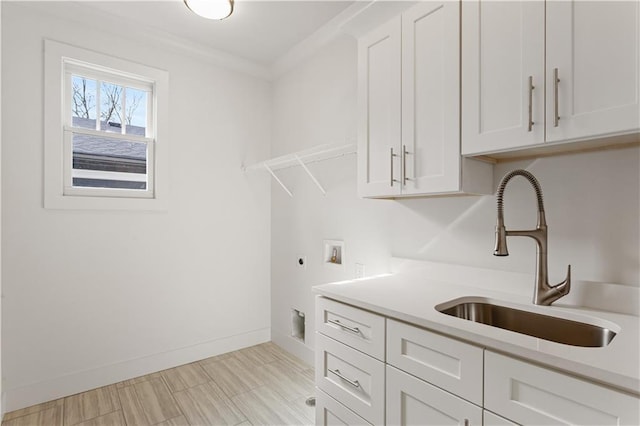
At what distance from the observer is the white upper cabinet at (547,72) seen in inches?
41.2

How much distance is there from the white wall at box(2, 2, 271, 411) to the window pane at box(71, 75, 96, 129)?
223 mm

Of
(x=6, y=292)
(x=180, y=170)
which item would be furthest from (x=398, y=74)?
(x=6, y=292)

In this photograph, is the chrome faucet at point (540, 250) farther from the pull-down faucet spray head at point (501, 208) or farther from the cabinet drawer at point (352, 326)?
the cabinet drawer at point (352, 326)

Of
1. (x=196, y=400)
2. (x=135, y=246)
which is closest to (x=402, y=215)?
(x=196, y=400)

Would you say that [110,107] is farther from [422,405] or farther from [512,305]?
[512,305]

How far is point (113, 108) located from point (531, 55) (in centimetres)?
277

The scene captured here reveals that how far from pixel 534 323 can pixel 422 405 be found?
0.57 meters

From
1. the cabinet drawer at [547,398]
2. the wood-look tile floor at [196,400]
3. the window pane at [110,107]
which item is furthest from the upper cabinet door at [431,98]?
the window pane at [110,107]

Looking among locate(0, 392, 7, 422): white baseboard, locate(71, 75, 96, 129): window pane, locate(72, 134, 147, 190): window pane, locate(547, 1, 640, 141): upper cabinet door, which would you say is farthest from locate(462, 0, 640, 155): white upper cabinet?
locate(0, 392, 7, 422): white baseboard

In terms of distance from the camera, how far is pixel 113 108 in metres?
2.62

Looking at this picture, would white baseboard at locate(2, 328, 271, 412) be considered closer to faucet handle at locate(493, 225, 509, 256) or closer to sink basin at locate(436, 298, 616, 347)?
sink basin at locate(436, 298, 616, 347)

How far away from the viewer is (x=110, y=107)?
8.57 feet

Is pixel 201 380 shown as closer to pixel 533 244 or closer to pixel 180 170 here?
pixel 180 170

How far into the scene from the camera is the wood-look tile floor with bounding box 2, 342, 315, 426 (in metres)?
2.04
